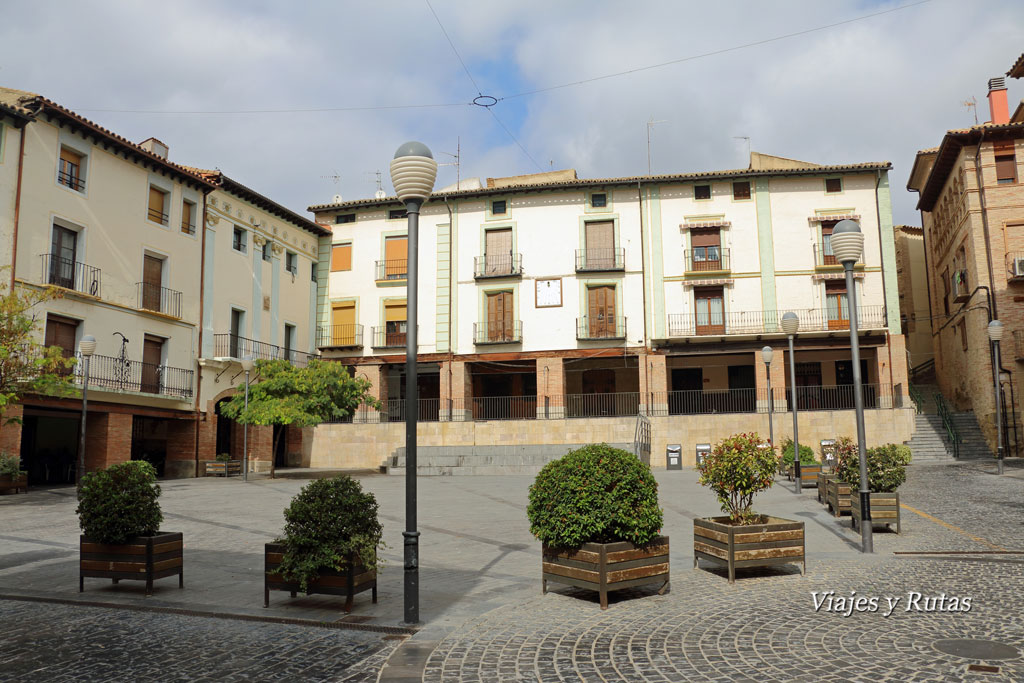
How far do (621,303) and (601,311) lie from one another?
0.90 meters

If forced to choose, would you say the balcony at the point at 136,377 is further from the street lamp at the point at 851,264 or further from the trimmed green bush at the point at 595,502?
→ the street lamp at the point at 851,264

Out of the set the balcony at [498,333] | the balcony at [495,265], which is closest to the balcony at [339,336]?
the balcony at [498,333]

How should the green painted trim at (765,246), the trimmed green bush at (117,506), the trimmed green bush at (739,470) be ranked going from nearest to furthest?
the trimmed green bush at (117,506) < the trimmed green bush at (739,470) < the green painted trim at (765,246)

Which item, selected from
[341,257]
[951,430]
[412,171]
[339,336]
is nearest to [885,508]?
[412,171]

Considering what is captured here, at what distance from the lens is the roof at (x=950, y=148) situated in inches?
1048

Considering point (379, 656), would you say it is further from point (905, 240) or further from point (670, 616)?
point (905, 240)

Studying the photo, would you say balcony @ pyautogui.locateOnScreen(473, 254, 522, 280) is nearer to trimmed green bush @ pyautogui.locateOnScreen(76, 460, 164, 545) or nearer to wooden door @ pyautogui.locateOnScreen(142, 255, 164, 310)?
wooden door @ pyautogui.locateOnScreen(142, 255, 164, 310)

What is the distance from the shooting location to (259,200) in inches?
1211

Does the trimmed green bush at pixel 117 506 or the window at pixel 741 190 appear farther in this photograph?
the window at pixel 741 190

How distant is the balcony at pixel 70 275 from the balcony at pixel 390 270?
12.7 metres

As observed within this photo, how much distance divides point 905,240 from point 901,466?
116 feet

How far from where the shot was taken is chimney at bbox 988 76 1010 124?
98.3 ft

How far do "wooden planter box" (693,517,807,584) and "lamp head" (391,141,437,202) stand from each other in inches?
182

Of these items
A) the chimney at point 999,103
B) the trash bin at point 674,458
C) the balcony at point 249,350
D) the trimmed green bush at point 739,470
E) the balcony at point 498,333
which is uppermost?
the chimney at point 999,103
